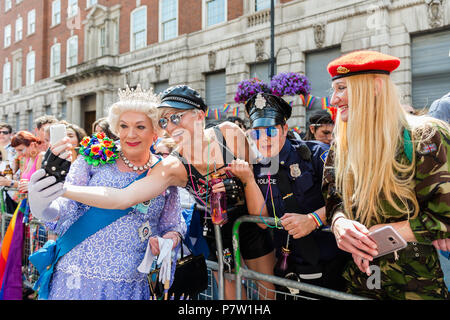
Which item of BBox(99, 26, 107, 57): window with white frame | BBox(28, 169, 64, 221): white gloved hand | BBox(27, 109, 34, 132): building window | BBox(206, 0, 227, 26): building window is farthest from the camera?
BBox(27, 109, 34, 132): building window

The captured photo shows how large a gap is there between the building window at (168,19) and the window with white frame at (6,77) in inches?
805

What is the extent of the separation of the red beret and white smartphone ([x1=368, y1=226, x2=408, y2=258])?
0.76 m

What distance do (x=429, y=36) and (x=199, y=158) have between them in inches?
396

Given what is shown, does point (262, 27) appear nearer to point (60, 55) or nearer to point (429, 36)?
point (429, 36)

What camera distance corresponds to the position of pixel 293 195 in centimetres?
216

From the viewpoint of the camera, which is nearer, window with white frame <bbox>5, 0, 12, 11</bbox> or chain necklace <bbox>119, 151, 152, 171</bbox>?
chain necklace <bbox>119, 151, 152, 171</bbox>

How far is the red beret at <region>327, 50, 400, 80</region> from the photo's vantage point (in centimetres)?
157

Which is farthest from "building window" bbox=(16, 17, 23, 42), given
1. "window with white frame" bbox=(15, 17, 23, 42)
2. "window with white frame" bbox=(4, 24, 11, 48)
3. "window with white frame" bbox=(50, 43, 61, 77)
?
"window with white frame" bbox=(50, 43, 61, 77)

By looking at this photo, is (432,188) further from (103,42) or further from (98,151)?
(103,42)

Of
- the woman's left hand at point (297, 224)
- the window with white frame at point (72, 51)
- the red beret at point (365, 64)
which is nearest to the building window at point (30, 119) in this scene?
the window with white frame at point (72, 51)

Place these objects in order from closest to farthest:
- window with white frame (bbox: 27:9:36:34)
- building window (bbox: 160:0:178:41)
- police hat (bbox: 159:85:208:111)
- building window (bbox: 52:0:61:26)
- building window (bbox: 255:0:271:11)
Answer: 1. police hat (bbox: 159:85:208:111)
2. building window (bbox: 255:0:271:11)
3. building window (bbox: 160:0:178:41)
4. building window (bbox: 52:0:61:26)
5. window with white frame (bbox: 27:9:36:34)

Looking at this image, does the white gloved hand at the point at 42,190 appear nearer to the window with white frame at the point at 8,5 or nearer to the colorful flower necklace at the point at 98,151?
the colorful flower necklace at the point at 98,151

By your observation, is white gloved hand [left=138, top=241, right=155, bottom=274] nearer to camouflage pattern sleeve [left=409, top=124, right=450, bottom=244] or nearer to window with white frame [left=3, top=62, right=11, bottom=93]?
camouflage pattern sleeve [left=409, top=124, right=450, bottom=244]

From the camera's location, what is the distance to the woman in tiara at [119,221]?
1995 millimetres
